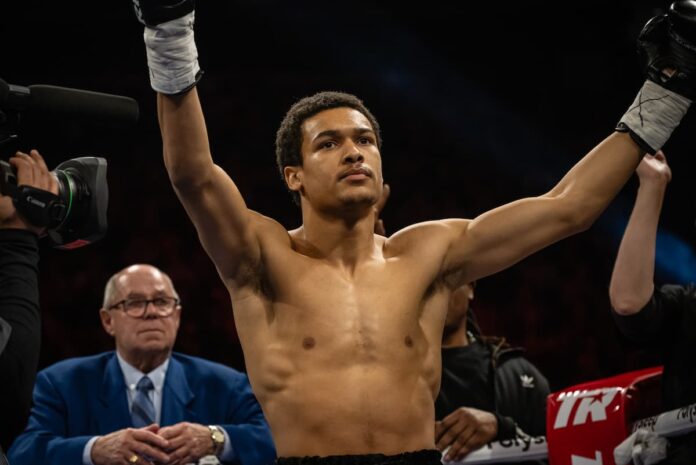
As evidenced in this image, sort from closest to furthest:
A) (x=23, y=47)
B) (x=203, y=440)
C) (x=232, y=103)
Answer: (x=203, y=440) < (x=23, y=47) < (x=232, y=103)

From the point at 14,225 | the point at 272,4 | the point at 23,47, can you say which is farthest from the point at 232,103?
the point at 14,225

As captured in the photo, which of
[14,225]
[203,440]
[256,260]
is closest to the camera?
[14,225]

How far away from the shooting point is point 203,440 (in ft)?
8.38

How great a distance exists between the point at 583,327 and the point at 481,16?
1812 mm

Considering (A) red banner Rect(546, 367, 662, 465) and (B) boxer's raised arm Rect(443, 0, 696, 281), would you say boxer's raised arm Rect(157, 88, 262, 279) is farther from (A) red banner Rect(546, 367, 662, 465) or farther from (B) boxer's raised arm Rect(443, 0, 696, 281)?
(A) red banner Rect(546, 367, 662, 465)

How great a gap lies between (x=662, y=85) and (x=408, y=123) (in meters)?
3.40

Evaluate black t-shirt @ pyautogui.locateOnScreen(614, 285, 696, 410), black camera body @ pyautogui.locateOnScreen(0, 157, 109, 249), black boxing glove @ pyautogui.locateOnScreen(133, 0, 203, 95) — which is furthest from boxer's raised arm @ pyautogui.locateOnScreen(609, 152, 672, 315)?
black camera body @ pyautogui.locateOnScreen(0, 157, 109, 249)

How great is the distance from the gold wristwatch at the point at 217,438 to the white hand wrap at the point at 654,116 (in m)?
1.39

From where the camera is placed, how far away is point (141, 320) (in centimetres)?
292

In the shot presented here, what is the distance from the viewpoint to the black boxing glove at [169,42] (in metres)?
1.62

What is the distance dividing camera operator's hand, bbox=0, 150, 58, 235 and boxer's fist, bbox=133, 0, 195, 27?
1.08 ft

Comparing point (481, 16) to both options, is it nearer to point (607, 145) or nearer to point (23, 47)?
point (23, 47)

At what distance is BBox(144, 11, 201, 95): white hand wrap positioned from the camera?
164cm

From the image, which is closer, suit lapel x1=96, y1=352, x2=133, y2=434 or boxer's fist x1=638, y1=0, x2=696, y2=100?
boxer's fist x1=638, y1=0, x2=696, y2=100
